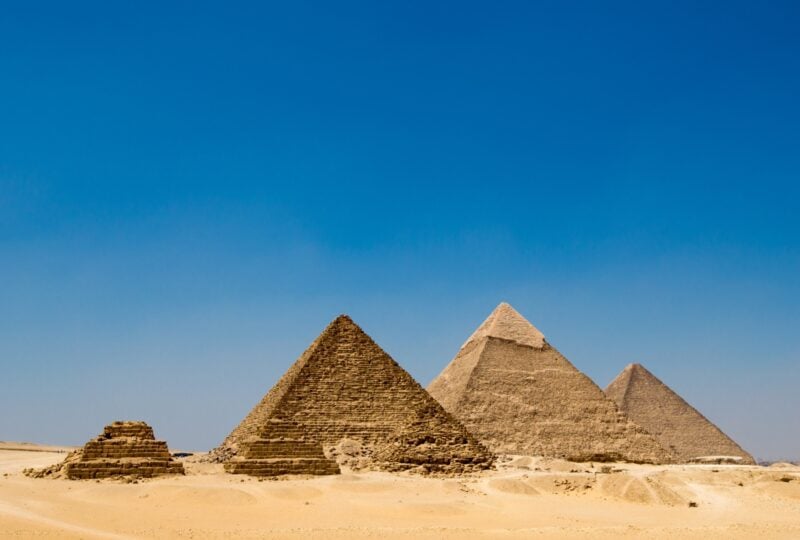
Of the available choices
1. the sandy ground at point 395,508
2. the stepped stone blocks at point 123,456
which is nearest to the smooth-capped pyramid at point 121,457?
the stepped stone blocks at point 123,456

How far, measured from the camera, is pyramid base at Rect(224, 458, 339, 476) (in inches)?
985

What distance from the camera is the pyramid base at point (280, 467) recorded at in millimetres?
25031

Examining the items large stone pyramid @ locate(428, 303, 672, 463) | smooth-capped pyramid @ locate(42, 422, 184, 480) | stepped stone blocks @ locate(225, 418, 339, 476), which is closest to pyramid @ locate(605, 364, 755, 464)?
large stone pyramid @ locate(428, 303, 672, 463)

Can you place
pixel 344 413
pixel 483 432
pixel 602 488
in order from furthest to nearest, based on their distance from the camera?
pixel 483 432, pixel 344 413, pixel 602 488

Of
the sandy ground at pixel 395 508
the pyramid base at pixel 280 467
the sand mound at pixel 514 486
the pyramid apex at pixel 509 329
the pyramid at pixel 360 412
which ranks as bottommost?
the sandy ground at pixel 395 508

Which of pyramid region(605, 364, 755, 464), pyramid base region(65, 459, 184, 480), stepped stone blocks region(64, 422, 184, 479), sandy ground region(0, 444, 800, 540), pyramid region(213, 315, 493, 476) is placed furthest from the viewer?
pyramid region(605, 364, 755, 464)

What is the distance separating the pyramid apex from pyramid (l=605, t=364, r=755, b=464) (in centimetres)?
1095

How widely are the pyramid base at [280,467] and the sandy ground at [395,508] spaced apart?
0.47 m

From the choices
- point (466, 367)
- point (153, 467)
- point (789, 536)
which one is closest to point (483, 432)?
point (466, 367)

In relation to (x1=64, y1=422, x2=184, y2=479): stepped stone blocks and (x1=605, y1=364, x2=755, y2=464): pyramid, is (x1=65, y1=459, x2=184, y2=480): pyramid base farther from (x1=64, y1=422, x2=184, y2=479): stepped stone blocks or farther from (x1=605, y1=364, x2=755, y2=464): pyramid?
(x1=605, y1=364, x2=755, y2=464): pyramid

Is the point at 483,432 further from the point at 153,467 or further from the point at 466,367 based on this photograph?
the point at 153,467

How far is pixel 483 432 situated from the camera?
136 feet

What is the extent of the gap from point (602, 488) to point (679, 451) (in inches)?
1230

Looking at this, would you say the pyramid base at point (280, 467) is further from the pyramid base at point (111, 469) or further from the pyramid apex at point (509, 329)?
the pyramid apex at point (509, 329)
